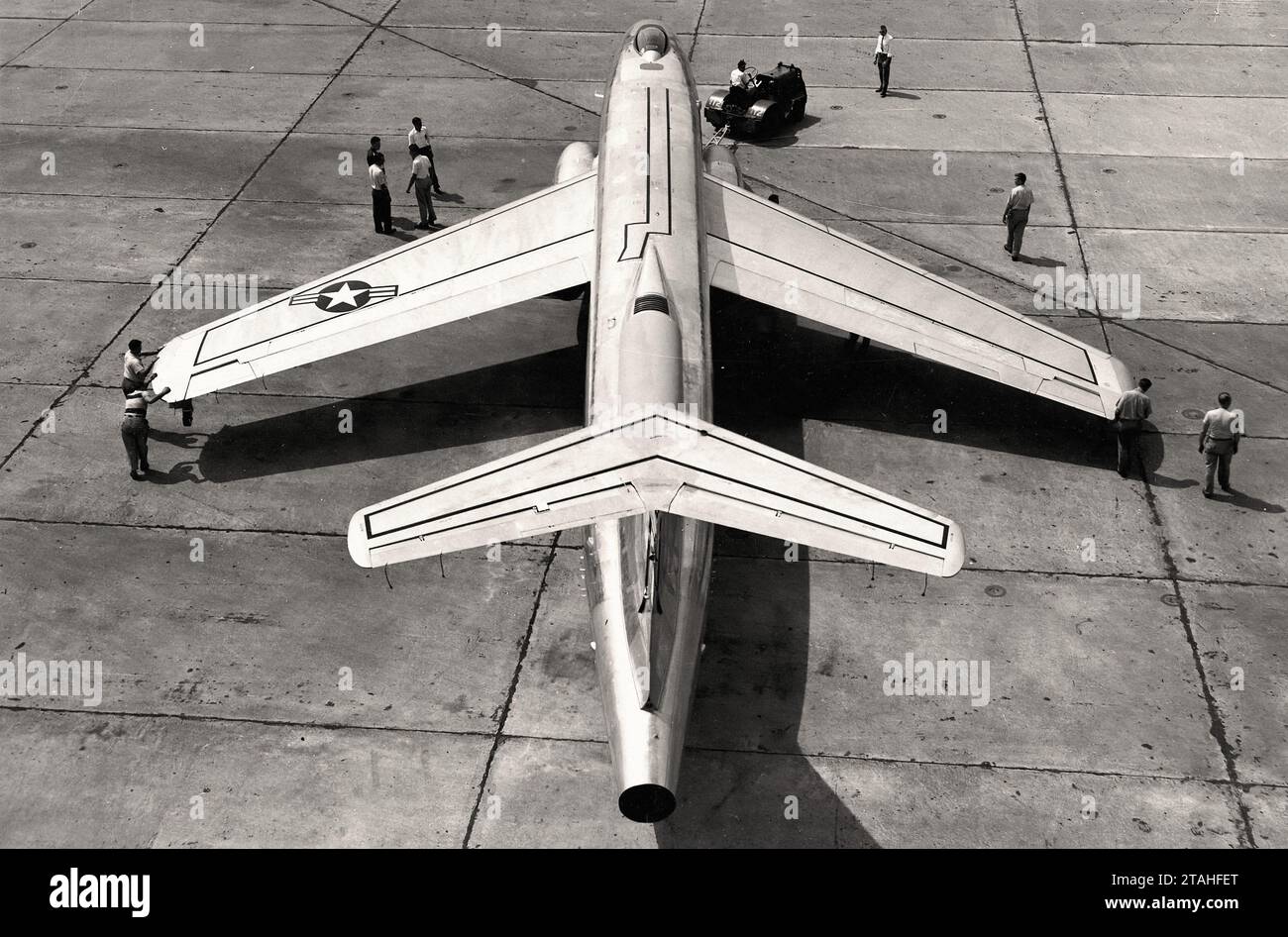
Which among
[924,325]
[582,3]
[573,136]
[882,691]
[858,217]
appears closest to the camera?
[882,691]

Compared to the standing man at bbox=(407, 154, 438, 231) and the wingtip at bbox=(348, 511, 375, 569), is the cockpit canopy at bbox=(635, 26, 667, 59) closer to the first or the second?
the standing man at bbox=(407, 154, 438, 231)

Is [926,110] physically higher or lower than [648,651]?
higher

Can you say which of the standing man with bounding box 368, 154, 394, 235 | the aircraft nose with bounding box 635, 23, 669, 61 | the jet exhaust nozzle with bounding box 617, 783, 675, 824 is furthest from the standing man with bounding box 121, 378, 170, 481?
the aircraft nose with bounding box 635, 23, 669, 61

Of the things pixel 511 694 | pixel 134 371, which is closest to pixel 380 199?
pixel 134 371

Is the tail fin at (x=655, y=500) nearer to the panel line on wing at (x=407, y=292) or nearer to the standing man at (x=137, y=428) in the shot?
the standing man at (x=137, y=428)

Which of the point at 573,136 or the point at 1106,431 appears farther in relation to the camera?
the point at 573,136

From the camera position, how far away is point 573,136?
29750mm

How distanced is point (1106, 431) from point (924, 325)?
136 inches

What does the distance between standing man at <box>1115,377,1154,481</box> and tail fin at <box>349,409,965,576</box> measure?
334 inches

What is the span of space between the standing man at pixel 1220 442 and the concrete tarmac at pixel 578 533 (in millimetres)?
420

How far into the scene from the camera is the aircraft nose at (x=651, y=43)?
24797mm

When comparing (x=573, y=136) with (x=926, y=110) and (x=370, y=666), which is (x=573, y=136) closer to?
(x=926, y=110)

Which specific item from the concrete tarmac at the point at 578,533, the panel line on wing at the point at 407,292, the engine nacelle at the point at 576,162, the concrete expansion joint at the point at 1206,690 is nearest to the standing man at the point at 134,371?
the panel line on wing at the point at 407,292

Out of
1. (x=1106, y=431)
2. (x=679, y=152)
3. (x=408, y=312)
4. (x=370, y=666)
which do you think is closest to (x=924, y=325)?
(x=1106, y=431)
